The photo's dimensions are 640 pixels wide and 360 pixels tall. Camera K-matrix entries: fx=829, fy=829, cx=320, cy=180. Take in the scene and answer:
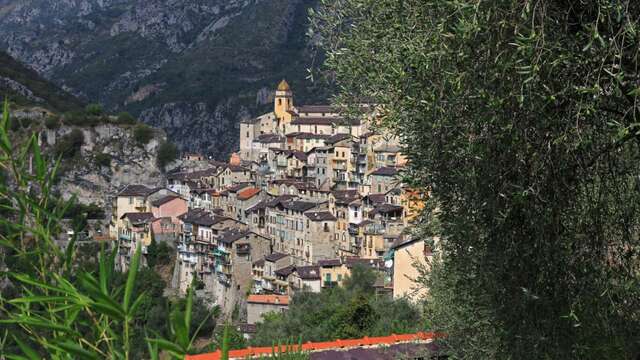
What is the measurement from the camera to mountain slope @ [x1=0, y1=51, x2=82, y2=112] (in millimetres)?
99356

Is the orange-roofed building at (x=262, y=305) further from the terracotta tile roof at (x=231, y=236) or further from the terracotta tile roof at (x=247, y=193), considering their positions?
the terracotta tile roof at (x=247, y=193)

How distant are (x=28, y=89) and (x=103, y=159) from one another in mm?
20707

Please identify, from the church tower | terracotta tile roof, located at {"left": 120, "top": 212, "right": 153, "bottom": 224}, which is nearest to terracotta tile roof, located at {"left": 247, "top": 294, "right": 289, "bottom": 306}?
terracotta tile roof, located at {"left": 120, "top": 212, "right": 153, "bottom": 224}


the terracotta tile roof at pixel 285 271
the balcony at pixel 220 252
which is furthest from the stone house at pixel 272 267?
the balcony at pixel 220 252

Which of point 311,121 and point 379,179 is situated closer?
point 379,179

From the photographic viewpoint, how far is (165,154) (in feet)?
313

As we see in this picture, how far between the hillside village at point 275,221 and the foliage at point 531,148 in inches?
1435

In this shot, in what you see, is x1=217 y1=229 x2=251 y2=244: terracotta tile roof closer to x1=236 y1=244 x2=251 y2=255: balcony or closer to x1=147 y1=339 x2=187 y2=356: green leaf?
x1=236 y1=244 x2=251 y2=255: balcony

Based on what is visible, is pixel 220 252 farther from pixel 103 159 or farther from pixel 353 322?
pixel 353 322

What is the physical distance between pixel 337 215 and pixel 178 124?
11715 centimetres

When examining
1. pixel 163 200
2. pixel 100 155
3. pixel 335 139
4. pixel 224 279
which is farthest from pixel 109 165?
pixel 224 279

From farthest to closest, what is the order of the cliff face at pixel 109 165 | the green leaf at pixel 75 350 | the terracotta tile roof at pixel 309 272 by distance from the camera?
the cliff face at pixel 109 165
the terracotta tile roof at pixel 309 272
the green leaf at pixel 75 350

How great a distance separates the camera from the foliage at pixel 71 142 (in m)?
88.2

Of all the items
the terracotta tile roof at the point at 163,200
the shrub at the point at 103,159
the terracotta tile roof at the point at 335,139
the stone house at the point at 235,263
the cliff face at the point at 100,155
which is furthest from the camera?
the shrub at the point at 103,159
